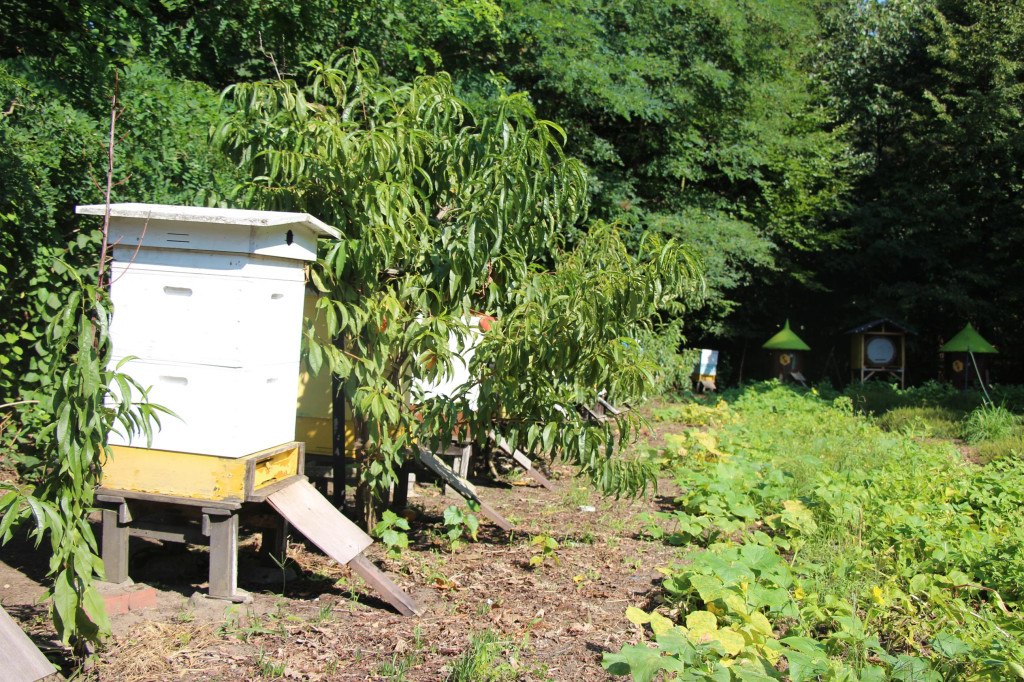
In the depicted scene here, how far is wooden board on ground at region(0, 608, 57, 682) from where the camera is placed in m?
2.24

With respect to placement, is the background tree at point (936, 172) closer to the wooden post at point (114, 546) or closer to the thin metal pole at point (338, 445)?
the thin metal pole at point (338, 445)

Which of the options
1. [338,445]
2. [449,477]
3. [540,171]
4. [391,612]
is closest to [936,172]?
[540,171]

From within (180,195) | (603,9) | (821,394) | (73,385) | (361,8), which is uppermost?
(603,9)

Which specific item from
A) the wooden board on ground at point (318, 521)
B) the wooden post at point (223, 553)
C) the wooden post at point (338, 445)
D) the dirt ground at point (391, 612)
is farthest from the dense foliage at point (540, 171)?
the wooden post at point (223, 553)

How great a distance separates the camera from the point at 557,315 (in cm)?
449

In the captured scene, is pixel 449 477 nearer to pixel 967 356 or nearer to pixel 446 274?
pixel 446 274

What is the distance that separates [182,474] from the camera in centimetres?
379

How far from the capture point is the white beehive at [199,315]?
146 inches

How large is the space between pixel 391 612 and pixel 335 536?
1.71 ft

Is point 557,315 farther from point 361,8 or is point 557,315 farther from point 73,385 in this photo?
point 361,8

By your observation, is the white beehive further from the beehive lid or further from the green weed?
the green weed

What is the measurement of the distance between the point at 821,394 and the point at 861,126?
9514 millimetres

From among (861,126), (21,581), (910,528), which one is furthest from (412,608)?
(861,126)

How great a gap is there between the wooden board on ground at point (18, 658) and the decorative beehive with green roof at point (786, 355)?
1740cm
